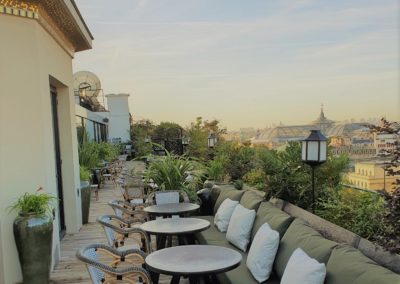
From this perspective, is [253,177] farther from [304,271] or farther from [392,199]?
[392,199]

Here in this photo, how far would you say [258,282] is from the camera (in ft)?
9.79

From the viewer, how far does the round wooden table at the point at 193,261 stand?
2.70 metres

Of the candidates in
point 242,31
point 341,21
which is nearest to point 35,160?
point 341,21

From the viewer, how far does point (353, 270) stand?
6.99ft

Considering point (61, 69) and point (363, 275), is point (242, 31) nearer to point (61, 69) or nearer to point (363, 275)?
point (61, 69)

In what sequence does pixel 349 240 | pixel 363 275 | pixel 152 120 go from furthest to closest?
pixel 152 120, pixel 349 240, pixel 363 275

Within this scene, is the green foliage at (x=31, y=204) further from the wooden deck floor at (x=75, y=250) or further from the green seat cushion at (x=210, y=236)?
the green seat cushion at (x=210, y=236)

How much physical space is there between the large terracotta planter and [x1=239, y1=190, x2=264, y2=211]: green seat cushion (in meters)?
2.12

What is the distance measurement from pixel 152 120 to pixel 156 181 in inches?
735

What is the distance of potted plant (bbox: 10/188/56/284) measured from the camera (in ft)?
13.4

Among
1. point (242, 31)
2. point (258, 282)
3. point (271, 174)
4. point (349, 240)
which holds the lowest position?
point (258, 282)

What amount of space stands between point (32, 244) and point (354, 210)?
10.4 feet

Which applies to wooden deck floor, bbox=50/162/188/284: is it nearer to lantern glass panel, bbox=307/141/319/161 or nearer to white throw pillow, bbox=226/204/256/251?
white throw pillow, bbox=226/204/256/251

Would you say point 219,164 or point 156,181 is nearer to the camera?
point 156,181
